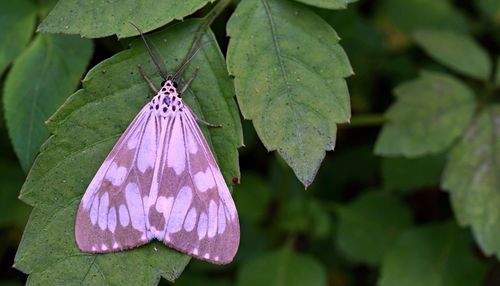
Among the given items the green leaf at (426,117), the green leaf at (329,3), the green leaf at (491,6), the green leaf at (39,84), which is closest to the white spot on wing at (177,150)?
the green leaf at (39,84)

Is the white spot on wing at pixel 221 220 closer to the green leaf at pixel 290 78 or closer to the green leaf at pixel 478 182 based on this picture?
the green leaf at pixel 290 78

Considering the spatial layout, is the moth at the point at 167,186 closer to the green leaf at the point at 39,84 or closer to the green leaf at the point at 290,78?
the green leaf at the point at 290,78

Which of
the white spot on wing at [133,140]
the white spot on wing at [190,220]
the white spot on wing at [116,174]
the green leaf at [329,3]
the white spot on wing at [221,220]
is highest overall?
the green leaf at [329,3]

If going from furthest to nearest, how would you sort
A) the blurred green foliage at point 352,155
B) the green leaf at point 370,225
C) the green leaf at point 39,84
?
1. the green leaf at point 370,225
2. the green leaf at point 39,84
3. the blurred green foliage at point 352,155

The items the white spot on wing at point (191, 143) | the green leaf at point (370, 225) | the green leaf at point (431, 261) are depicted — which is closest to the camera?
the white spot on wing at point (191, 143)

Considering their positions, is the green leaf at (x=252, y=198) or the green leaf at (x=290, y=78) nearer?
the green leaf at (x=290, y=78)

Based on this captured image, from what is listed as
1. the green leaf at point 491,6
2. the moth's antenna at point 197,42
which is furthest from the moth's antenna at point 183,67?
the green leaf at point 491,6

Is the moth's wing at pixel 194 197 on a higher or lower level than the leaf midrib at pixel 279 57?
lower
